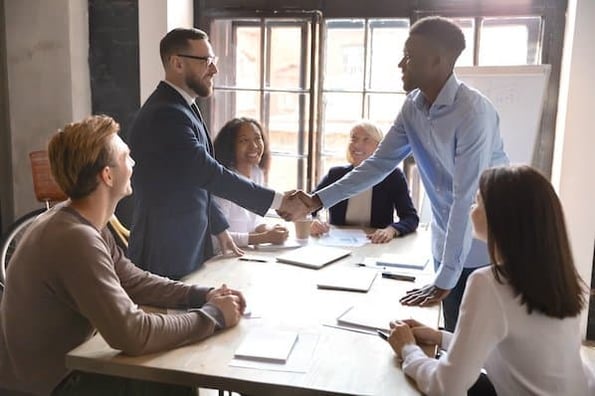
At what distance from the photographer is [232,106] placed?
3793 millimetres

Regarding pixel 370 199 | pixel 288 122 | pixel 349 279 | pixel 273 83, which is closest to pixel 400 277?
pixel 349 279

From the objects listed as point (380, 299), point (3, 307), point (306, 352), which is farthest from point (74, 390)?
point (380, 299)

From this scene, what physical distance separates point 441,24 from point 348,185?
0.78 metres

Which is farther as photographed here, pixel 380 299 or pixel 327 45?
pixel 327 45

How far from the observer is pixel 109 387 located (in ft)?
5.18

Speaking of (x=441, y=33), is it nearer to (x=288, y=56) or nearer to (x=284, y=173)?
(x=288, y=56)

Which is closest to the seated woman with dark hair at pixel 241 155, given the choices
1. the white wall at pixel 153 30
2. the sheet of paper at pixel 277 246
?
the sheet of paper at pixel 277 246

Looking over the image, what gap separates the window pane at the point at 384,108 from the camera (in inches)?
141

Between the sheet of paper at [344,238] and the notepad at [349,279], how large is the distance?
0.41 metres

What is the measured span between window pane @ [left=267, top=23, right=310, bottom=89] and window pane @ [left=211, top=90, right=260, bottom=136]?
0.18 m

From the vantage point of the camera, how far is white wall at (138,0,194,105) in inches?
135

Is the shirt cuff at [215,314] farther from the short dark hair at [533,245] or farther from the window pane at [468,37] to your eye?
the window pane at [468,37]

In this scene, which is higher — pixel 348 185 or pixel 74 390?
pixel 348 185

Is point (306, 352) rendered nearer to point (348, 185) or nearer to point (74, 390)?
point (74, 390)
